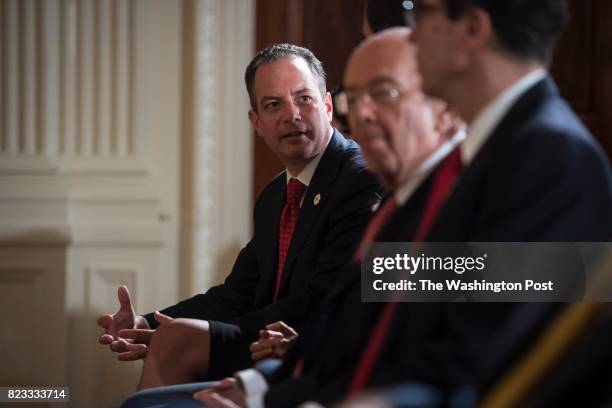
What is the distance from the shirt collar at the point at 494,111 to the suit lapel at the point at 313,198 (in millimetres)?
1130

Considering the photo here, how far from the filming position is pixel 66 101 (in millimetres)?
4410

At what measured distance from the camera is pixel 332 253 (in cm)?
248

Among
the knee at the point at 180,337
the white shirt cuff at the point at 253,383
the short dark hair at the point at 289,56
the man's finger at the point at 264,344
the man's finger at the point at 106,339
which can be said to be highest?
the short dark hair at the point at 289,56

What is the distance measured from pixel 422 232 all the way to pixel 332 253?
1.00 meters

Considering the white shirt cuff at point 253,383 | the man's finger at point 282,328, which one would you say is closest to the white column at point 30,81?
the man's finger at point 282,328

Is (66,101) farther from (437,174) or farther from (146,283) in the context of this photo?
(437,174)

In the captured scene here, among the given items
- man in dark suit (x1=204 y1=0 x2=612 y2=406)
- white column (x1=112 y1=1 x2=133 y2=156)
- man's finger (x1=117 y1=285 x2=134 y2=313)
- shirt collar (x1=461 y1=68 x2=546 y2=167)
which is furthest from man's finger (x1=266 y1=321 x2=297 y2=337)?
white column (x1=112 y1=1 x2=133 y2=156)

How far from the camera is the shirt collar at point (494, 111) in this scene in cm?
146

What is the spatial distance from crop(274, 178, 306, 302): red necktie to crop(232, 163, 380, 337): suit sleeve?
19 centimetres

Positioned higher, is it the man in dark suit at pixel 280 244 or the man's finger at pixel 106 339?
the man in dark suit at pixel 280 244

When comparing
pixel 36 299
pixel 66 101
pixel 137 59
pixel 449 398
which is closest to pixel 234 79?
pixel 137 59

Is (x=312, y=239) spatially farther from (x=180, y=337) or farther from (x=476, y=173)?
(x=476, y=173)

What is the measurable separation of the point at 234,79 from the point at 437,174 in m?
2.98

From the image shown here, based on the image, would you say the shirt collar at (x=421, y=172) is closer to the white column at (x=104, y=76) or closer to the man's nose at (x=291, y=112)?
the man's nose at (x=291, y=112)
